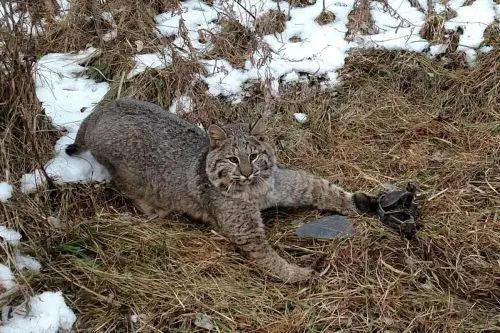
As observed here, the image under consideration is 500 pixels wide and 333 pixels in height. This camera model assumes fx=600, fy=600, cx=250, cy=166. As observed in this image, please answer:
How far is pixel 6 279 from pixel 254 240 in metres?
1.47

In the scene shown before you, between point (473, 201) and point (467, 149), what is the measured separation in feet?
2.11

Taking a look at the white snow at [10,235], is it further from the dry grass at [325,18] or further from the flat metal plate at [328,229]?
the dry grass at [325,18]

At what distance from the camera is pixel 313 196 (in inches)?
163

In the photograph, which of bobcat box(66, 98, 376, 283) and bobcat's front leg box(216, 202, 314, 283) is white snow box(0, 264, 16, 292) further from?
bobcat's front leg box(216, 202, 314, 283)

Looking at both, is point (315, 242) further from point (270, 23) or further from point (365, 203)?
point (270, 23)

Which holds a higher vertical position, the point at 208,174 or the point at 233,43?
the point at 233,43

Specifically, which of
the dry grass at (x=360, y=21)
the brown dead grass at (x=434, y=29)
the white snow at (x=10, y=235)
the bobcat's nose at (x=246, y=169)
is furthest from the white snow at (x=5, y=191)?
the brown dead grass at (x=434, y=29)

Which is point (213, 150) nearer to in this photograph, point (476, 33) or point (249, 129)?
point (249, 129)

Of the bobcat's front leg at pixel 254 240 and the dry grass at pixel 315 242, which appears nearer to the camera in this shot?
the dry grass at pixel 315 242

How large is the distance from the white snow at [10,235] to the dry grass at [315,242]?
5 cm

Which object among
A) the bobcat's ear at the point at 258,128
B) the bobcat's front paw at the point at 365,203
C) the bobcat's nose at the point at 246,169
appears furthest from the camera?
the bobcat's front paw at the point at 365,203

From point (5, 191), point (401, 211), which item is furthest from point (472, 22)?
point (5, 191)

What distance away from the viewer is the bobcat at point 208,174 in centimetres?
387

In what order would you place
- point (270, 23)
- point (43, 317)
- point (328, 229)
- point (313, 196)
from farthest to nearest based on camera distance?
point (270, 23) → point (313, 196) → point (328, 229) → point (43, 317)
